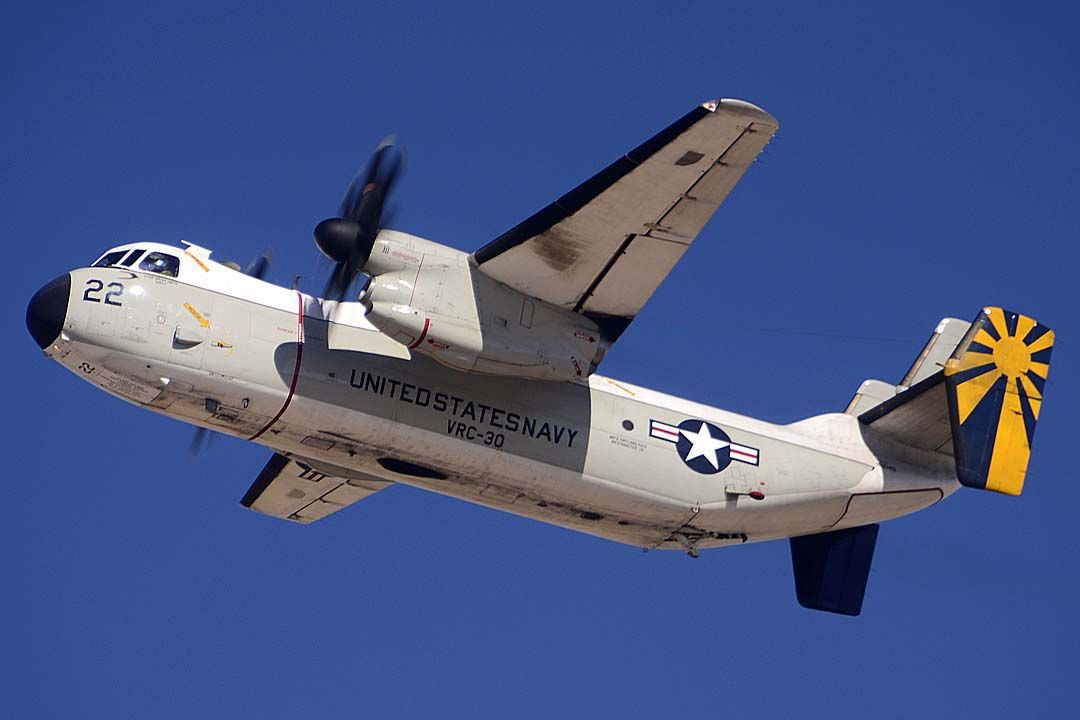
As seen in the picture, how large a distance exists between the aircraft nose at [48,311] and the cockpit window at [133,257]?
75cm

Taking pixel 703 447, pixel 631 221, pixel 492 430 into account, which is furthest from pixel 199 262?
pixel 703 447

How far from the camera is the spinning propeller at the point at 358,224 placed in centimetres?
1958

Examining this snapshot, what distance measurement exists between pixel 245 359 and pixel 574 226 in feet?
15.1

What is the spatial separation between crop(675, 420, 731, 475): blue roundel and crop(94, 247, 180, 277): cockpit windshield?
7.43 metres

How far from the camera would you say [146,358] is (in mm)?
19547

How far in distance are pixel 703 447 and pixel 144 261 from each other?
323 inches

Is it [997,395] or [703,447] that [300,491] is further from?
[997,395]

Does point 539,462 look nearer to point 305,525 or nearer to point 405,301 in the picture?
point 405,301

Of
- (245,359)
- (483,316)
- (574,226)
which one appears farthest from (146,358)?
(574,226)

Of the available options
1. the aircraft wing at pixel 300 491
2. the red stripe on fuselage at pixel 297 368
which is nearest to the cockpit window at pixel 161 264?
the red stripe on fuselage at pixel 297 368

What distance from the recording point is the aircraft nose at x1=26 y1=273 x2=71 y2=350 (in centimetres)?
1945

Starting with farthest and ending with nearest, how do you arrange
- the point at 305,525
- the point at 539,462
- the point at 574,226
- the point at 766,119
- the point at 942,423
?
the point at 305,525 → the point at 942,423 → the point at 539,462 → the point at 574,226 → the point at 766,119

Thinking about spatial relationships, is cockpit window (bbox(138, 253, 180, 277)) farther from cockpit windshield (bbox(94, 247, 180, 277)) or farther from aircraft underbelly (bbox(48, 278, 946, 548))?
aircraft underbelly (bbox(48, 278, 946, 548))

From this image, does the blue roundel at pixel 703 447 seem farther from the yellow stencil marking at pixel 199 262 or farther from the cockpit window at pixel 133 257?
the cockpit window at pixel 133 257
